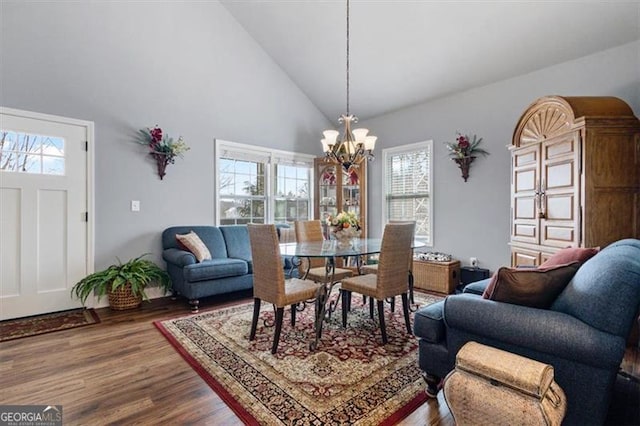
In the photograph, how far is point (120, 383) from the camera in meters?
2.06

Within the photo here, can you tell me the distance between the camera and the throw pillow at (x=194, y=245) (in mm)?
3816

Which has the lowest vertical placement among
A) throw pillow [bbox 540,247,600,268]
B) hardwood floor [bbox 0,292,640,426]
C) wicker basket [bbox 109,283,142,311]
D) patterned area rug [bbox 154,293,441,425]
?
hardwood floor [bbox 0,292,640,426]

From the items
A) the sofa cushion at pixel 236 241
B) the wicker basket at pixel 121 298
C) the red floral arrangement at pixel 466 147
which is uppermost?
the red floral arrangement at pixel 466 147

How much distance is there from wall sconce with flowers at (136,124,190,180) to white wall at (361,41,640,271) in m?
3.46

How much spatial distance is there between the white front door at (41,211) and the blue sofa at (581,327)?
4.02 meters

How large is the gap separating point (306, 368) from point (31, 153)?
3.58 meters

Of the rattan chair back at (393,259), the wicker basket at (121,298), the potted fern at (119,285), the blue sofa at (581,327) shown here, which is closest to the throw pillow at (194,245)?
the potted fern at (119,285)

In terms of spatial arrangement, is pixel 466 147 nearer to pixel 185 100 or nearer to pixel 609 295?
pixel 609 295

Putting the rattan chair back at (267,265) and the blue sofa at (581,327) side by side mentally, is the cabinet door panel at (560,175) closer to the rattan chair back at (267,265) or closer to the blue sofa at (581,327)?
the blue sofa at (581,327)

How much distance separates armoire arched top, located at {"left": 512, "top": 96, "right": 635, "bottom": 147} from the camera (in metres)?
2.78

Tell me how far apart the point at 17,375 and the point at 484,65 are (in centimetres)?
541

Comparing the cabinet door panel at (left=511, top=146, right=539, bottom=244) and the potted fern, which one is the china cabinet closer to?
the cabinet door panel at (left=511, top=146, right=539, bottom=244)

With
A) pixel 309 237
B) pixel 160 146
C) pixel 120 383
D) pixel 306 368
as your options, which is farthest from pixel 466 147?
pixel 120 383

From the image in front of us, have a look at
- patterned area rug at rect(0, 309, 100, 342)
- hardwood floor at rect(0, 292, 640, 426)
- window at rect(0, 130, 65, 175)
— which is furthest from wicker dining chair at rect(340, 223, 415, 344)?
window at rect(0, 130, 65, 175)
